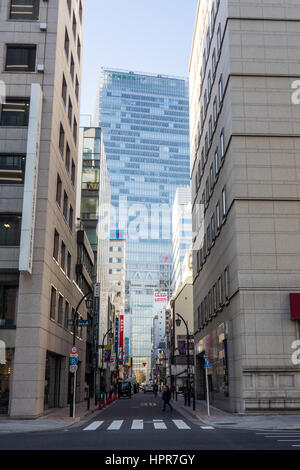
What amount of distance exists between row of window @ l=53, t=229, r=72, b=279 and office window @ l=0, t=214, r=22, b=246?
5.09m

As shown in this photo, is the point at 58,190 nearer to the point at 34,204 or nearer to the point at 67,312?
the point at 34,204

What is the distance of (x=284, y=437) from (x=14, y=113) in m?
26.4

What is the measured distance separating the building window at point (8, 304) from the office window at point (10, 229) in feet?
9.25

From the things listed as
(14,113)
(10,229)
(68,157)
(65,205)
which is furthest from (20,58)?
(10,229)

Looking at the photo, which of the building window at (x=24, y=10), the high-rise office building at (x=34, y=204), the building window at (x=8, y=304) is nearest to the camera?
the high-rise office building at (x=34, y=204)

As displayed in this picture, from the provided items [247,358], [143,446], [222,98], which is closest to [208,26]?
[222,98]

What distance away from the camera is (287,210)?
31203 millimetres

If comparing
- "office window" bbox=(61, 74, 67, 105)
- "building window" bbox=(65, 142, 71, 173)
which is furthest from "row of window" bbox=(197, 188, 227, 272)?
"office window" bbox=(61, 74, 67, 105)

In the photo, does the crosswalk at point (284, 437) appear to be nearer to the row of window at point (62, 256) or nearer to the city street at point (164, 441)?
the city street at point (164, 441)

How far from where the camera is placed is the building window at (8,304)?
30.6 meters

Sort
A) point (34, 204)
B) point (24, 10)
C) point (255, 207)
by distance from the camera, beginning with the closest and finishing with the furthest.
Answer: point (255, 207), point (34, 204), point (24, 10)

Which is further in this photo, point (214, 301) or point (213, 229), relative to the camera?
point (213, 229)

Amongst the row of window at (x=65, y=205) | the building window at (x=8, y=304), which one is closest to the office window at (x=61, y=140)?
the row of window at (x=65, y=205)

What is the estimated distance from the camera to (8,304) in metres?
31.0
